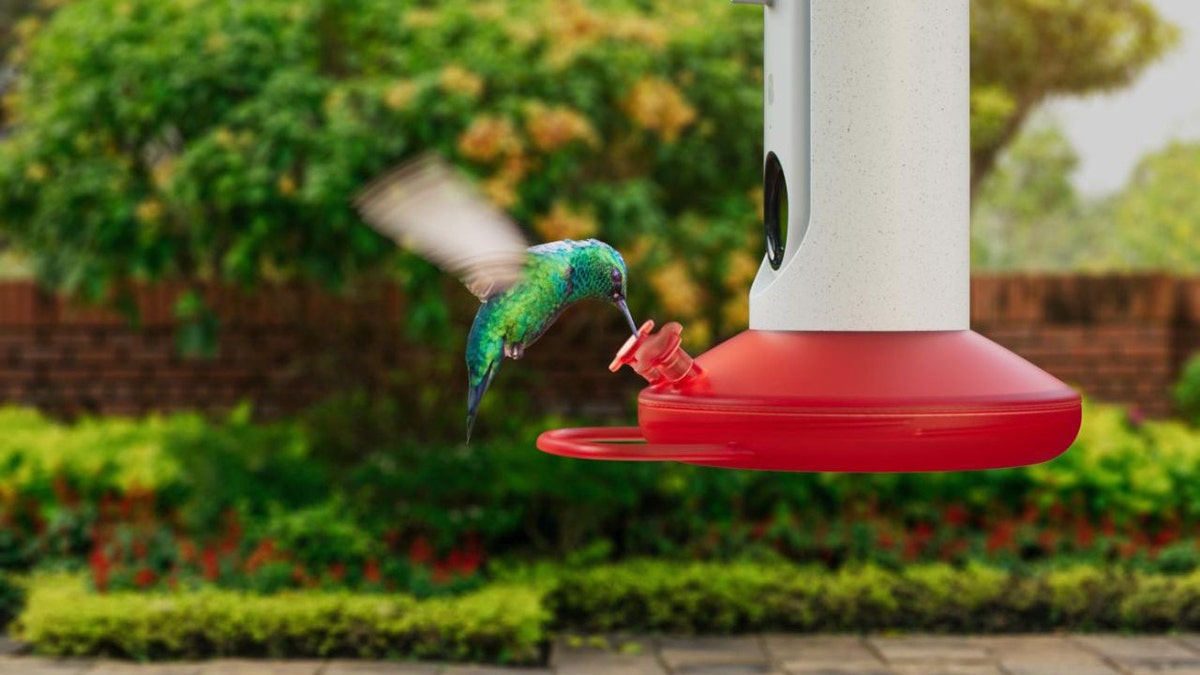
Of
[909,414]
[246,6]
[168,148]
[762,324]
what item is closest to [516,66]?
[246,6]

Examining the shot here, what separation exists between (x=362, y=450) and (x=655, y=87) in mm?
Answer: 2888

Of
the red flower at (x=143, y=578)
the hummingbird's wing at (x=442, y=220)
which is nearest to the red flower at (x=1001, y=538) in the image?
the red flower at (x=143, y=578)

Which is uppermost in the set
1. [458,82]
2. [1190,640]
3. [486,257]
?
[458,82]

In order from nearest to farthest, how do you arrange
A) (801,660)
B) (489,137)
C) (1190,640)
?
(489,137)
(801,660)
(1190,640)

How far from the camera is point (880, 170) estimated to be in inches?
98.3

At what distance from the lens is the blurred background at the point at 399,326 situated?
668 cm

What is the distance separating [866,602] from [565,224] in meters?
2.54

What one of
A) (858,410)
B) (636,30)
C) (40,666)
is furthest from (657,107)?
(858,410)

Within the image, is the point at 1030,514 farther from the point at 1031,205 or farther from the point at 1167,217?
the point at 1031,205

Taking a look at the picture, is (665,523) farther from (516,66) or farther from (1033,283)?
(1033,283)

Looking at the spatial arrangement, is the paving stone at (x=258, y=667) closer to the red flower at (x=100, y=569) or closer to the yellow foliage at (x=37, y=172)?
the red flower at (x=100, y=569)

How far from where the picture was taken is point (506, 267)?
219cm

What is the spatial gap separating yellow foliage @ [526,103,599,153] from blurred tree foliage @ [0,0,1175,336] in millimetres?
15

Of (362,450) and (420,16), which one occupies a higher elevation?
(420,16)
